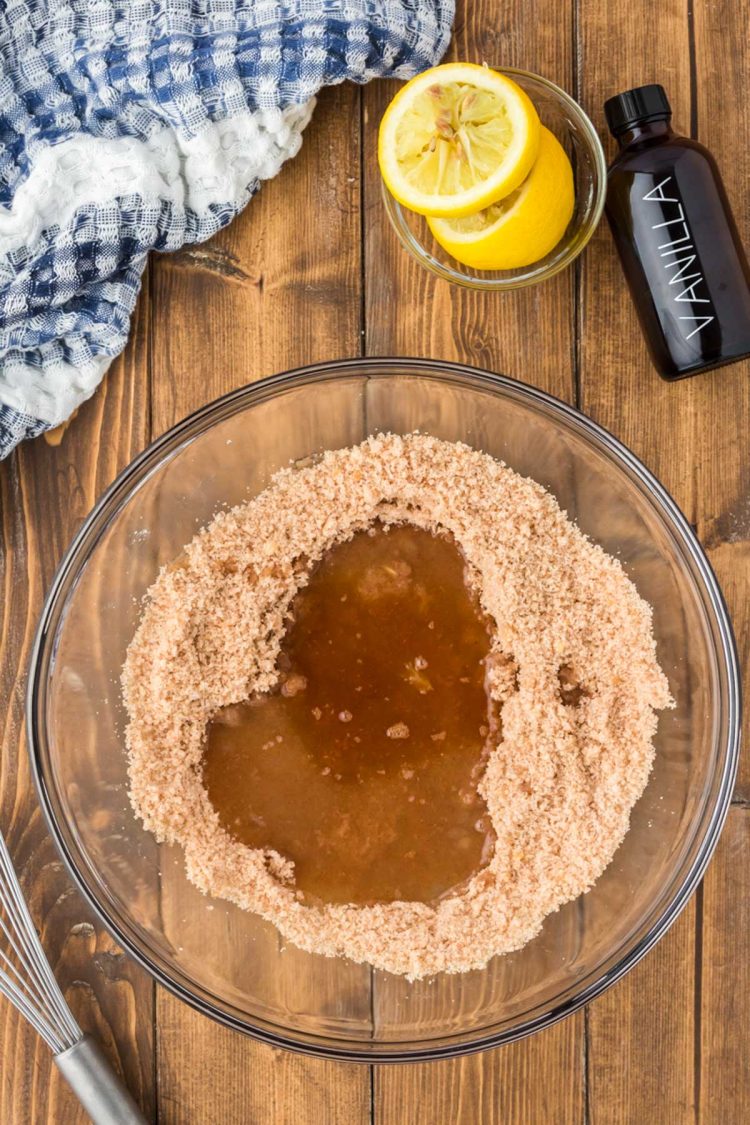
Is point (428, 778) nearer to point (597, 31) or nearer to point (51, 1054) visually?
point (51, 1054)

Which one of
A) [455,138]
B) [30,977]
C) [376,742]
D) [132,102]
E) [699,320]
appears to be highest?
[132,102]

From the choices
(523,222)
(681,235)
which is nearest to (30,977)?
(523,222)

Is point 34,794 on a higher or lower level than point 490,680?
lower

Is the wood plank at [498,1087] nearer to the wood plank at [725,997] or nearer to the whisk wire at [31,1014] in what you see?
the wood plank at [725,997]

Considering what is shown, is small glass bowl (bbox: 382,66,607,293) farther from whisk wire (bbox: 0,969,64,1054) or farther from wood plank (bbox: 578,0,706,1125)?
whisk wire (bbox: 0,969,64,1054)

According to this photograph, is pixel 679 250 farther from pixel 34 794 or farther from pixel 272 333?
pixel 34 794

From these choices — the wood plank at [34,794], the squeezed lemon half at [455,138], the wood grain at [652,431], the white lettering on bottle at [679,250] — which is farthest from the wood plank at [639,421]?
the wood plank at [34,794]
